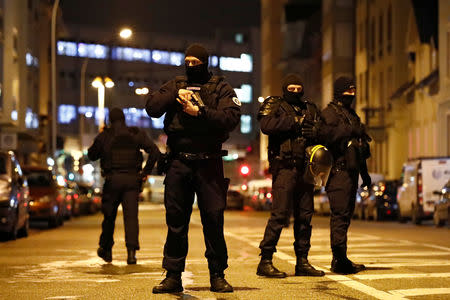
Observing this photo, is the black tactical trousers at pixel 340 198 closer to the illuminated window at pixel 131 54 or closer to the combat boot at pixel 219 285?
the combat boot at pixel 219 285

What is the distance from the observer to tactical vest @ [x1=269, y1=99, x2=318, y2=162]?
11.3m

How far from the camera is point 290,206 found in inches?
450

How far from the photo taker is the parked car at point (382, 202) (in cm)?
3834

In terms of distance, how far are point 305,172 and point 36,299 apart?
10.2ft

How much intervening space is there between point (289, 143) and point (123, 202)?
334cm

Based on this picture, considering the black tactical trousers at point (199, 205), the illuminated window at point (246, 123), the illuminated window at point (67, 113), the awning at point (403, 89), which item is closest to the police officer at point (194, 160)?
the black tactical trousers at point (199, 205)

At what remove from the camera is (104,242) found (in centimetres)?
1394

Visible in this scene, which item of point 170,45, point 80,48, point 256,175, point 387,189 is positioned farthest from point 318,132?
point 170,45

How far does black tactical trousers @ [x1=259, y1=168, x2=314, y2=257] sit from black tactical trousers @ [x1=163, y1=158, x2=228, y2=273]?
179cm

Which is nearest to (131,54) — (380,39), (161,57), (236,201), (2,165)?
(161,57)

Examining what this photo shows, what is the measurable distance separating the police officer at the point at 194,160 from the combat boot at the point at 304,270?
6.05 ft

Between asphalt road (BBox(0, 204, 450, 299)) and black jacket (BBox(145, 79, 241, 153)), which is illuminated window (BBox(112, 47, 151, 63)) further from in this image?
black jacket (BBox(145, 79, 241, 153))

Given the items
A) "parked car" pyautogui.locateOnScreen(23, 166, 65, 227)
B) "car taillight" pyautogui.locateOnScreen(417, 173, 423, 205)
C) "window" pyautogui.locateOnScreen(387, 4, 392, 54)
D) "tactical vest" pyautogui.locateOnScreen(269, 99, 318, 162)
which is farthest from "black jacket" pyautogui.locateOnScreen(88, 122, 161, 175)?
"window" pyautogui.locateOnScreen(387, 4, 392, 54)

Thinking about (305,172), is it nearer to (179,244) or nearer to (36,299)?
(179,244)
